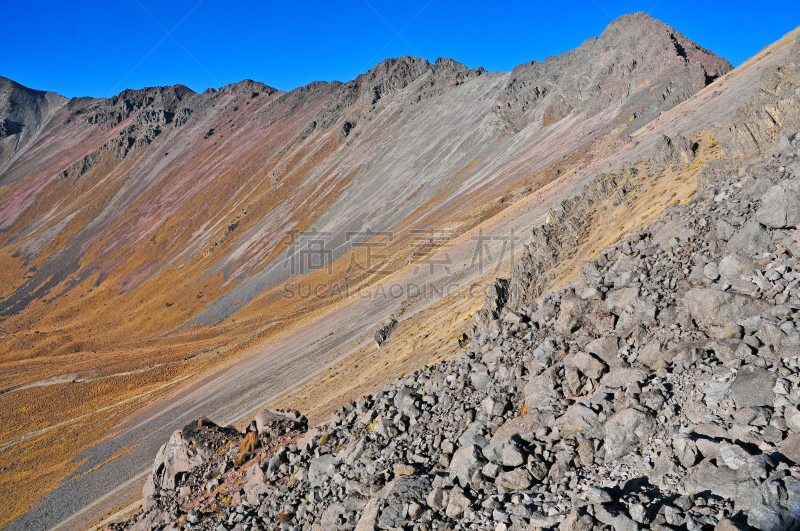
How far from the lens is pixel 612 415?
299 inches

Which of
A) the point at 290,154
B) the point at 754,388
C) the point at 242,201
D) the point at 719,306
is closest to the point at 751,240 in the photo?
the point at 719,306

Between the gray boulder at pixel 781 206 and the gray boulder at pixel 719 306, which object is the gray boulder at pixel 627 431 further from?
the gray boulder at pixel 781 206

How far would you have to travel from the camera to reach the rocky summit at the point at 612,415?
5.97 m

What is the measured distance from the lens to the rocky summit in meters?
5.97

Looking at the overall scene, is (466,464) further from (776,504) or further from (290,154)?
(290,154)

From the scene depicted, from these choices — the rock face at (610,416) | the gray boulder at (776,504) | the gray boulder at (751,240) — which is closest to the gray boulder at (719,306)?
the rock face at (610,416)

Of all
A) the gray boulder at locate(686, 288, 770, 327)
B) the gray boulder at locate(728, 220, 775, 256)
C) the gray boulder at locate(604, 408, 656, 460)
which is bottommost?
the gray boulder at locate(604, 408, 656, 460)

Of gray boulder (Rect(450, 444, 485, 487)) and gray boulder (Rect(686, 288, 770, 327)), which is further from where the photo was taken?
gray boulder (Rect(450, 444, 485, 487))

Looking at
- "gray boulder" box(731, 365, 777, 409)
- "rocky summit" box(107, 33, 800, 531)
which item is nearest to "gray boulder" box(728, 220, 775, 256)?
"rocky summit" box(107, 33, 800, 531)

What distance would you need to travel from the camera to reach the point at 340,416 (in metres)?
13.5

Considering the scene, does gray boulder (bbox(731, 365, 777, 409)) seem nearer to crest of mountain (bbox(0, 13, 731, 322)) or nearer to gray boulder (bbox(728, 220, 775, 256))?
gray boulder (bbox(728, 220, 775, 256))

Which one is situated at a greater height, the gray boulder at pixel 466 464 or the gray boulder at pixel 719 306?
the gray boulder at pixel 719 306

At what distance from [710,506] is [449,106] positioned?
98551 mm

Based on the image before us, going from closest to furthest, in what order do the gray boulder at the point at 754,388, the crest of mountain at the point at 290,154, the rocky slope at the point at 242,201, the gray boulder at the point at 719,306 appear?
1. the gray boulder at the point at 754,388
2. the gray boulder at the point at 719,306
3. the rocky slope at the point at 242,201
4. the crest of mountain at the point at 290,154
